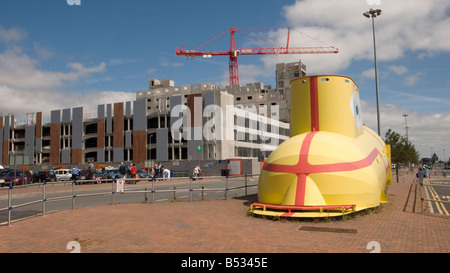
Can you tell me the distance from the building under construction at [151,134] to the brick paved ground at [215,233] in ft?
129

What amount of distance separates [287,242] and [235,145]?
51.0 m

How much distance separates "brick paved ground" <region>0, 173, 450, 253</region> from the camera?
720 centimetres

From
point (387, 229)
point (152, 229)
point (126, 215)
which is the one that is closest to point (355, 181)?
point (387, 229)

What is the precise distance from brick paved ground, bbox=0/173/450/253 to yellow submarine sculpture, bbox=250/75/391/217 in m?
0.57

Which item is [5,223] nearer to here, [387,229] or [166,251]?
[166,251]

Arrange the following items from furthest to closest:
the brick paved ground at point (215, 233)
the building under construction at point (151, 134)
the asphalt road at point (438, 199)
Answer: the building under construction at point (151, 134) → the asphalt road at point (438, 199) → the brick paved ground at point (215, 233)

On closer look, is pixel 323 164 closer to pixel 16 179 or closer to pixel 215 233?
pixel 215 233

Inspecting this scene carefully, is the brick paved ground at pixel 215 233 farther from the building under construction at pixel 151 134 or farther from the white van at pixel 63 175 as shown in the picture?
the building under construction at pixel 151 134

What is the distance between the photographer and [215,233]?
28.6 ft

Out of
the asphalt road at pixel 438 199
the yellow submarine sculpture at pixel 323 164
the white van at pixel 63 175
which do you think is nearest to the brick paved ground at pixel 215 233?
the yellow submarine sculpture at pixel 323 164

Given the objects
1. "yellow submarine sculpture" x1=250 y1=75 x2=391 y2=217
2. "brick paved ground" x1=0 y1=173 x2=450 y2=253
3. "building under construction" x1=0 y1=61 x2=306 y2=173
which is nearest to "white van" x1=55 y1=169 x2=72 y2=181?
"building under construction" x1=0 y1=61 x2=306 y2=173

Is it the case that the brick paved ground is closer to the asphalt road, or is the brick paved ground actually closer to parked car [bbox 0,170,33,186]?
the asphalt road

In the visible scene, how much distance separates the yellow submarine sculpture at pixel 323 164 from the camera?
10.8 metres
